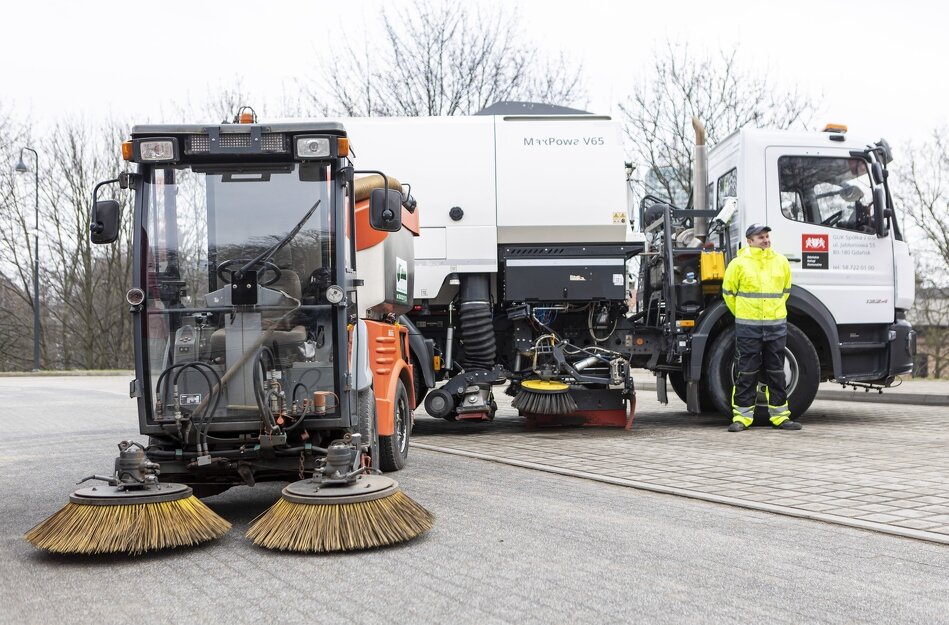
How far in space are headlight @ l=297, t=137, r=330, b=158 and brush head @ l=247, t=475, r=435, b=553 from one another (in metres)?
1.90

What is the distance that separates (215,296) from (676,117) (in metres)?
20.2

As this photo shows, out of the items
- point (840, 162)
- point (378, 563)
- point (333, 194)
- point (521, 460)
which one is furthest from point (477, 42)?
point (378, 563)

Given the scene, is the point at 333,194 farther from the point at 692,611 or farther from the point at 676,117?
the point at 676,117

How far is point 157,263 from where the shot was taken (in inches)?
222

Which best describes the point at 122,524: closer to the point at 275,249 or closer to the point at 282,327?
the point at 282,327

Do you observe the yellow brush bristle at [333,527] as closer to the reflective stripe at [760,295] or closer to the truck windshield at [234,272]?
Answer: the truck windshield at [234,272]

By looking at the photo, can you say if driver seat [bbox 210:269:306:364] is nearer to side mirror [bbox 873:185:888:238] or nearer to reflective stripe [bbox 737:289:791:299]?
reflective stripe [bbox 737:289:791:299]

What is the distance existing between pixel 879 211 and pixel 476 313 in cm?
461

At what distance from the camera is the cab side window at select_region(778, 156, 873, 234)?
1076 cm

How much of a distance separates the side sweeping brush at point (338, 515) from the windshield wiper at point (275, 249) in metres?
1.31

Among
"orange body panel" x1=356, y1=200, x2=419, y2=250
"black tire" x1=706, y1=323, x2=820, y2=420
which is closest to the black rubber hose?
"black tire" x1=706, y1=323, x2=820, y2=420

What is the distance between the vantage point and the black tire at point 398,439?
7227mm

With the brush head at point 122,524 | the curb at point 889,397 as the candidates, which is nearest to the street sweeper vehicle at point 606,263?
the curb at point 889,397

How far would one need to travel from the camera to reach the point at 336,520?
4.61m
